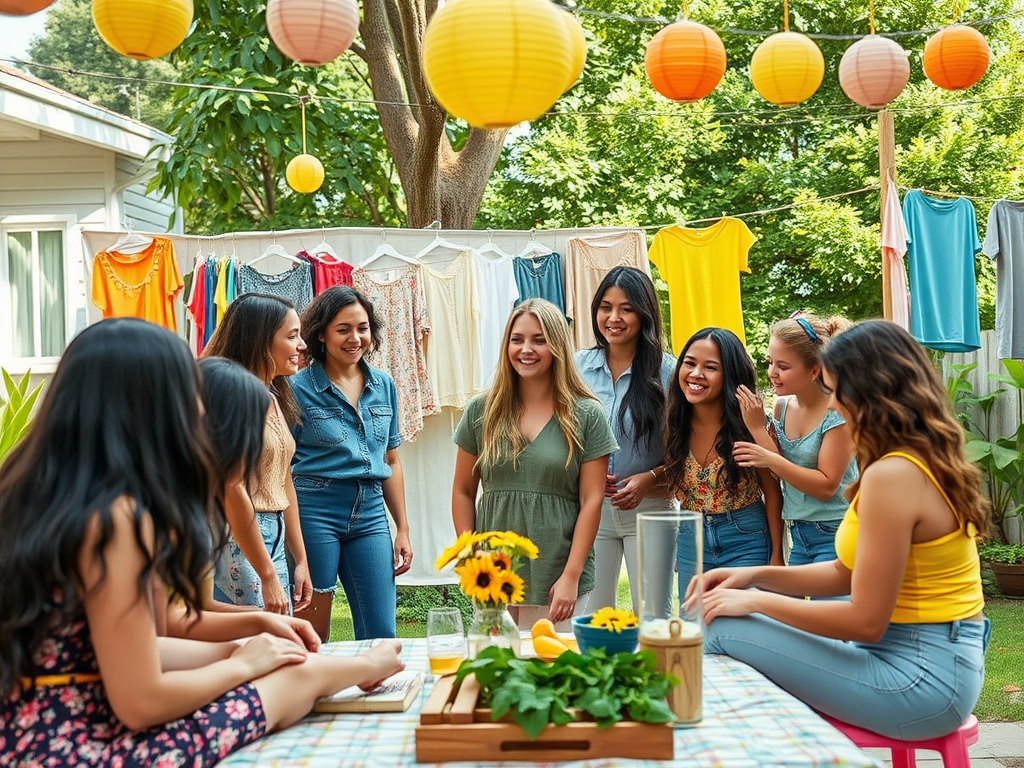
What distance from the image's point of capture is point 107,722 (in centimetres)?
154

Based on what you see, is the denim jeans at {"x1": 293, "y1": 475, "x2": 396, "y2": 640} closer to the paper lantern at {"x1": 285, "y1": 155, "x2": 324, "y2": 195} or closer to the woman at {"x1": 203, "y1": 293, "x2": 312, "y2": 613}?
the woman at {"x1": 203, "y1": 293, "x2": 312, "y2": 613}

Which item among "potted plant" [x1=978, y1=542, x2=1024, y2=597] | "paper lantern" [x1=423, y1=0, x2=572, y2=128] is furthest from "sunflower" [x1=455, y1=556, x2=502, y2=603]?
"potted plant" [x1=978, y1=542, x2=1024, y2=597]

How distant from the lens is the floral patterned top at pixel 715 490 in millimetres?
3130

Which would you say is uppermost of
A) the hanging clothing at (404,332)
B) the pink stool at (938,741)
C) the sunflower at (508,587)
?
the hanging clothing at (404,332)

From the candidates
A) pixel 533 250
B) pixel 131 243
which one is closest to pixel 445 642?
pixel 533 250

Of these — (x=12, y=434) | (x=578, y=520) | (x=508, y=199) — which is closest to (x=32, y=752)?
(x=578, y=520)

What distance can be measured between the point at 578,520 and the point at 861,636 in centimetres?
122

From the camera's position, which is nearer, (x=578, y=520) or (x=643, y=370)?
(x=578, y=520)

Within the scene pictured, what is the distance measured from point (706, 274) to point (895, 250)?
1.10 meters

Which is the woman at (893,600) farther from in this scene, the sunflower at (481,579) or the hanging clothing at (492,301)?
the hanging clothing at (492,301)

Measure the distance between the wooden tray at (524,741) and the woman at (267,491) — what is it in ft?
4.57

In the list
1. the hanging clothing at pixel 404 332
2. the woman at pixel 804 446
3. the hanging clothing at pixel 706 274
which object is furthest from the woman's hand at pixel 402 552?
the hanging clothing at pixel 706 274

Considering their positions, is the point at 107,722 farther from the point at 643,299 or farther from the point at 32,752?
the point at 643,299

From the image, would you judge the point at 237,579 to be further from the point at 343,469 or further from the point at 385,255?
the point at 385,255
